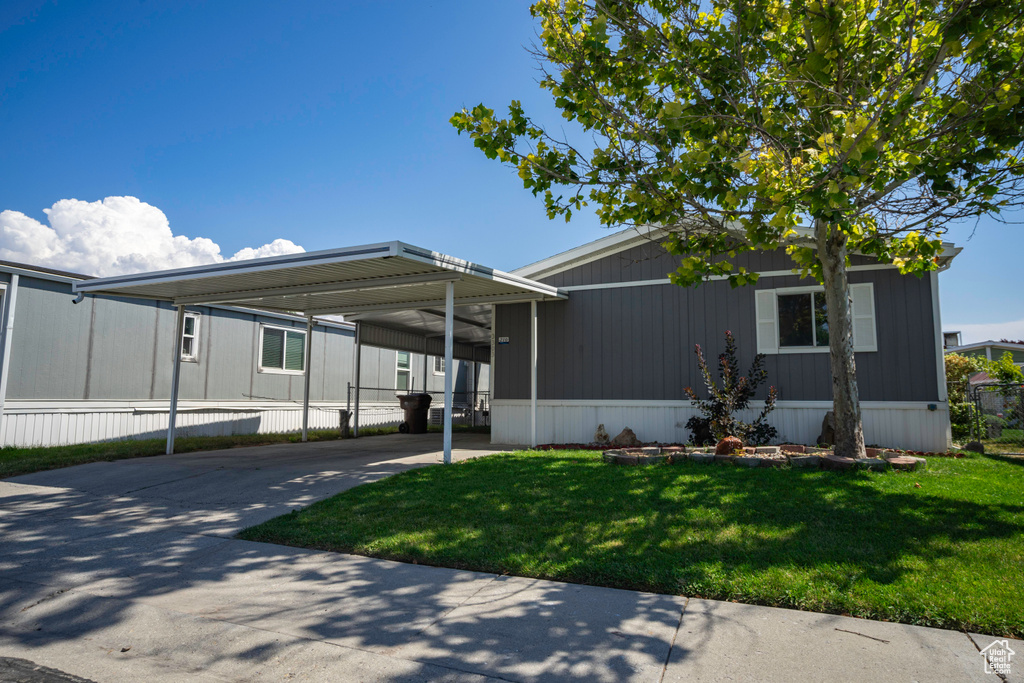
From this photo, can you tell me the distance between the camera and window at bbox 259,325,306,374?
16078 mm

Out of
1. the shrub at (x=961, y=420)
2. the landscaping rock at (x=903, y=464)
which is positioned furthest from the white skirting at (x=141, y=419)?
the shrub at (x=961, y=420)

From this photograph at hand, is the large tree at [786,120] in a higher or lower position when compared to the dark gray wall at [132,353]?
higher

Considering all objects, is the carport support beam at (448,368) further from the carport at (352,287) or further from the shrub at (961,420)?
the shrub at (961,420)

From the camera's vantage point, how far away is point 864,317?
390 inches

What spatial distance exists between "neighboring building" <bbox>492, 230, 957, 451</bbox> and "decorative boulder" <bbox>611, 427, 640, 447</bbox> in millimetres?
263

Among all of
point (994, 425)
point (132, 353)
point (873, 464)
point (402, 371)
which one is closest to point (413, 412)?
point (402, 371)

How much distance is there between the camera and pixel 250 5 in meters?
10.4

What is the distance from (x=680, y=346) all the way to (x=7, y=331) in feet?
39.9

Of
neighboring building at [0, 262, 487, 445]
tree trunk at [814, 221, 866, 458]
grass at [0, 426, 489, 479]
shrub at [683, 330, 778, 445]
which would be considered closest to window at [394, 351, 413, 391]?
neighboring building at [0, 262, 487, 445]

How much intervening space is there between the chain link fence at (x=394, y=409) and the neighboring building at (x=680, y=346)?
6.97m

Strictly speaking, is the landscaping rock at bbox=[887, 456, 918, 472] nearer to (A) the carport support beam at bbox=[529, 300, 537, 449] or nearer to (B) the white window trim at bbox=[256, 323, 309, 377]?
(A) the carport support beam at bbox=[529, 300, 537, 449]

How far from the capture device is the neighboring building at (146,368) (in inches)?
Answer: 431

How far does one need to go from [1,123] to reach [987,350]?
109ft

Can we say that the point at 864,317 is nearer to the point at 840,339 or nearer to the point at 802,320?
the point at 802,320
